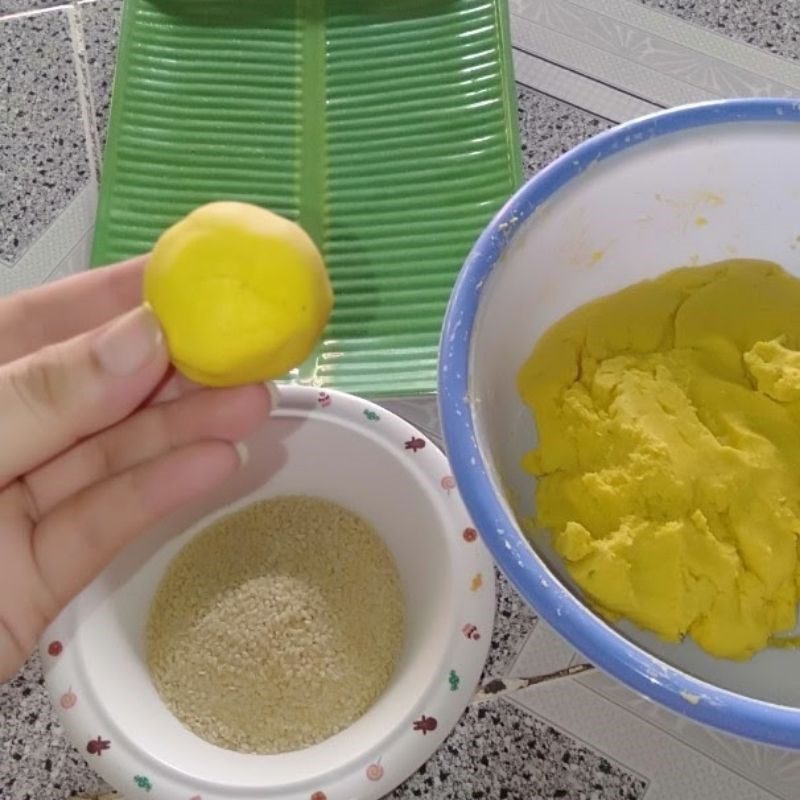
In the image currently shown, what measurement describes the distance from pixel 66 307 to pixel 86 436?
0.31 feet

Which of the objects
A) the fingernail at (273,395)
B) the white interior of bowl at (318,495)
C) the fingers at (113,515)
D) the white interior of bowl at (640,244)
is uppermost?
the white interior of bowl at (640,244)

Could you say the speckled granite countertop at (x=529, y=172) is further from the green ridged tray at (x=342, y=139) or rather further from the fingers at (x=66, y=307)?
the fingers at (x=66, y=307)

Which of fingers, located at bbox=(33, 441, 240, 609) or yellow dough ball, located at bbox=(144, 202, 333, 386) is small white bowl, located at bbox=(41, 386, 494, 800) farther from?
yellow dough ball, located at bbox=(144, 202, 333, 386)

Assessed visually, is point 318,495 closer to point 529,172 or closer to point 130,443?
point 130,443

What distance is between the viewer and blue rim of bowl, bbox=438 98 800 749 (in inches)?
18.3

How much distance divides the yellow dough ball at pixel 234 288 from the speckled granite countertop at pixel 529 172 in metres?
0.23

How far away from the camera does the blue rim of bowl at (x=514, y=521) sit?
47cm

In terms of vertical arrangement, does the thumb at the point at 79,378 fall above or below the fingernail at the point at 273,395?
above

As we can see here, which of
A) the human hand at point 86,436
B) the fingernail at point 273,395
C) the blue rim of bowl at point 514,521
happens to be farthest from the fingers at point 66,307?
the blue rim of bowl at point 514,521

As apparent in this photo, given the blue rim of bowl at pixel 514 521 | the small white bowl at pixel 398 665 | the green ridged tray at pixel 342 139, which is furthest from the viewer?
the green ridged tray at pixel 342 139

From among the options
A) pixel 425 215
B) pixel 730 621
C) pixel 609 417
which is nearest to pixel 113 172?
pixel 425 215

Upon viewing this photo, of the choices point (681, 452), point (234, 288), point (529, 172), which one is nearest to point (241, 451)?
point (234, 288)

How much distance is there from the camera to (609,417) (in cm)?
60

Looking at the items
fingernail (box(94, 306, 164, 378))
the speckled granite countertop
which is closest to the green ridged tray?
the speckled granite countertop
